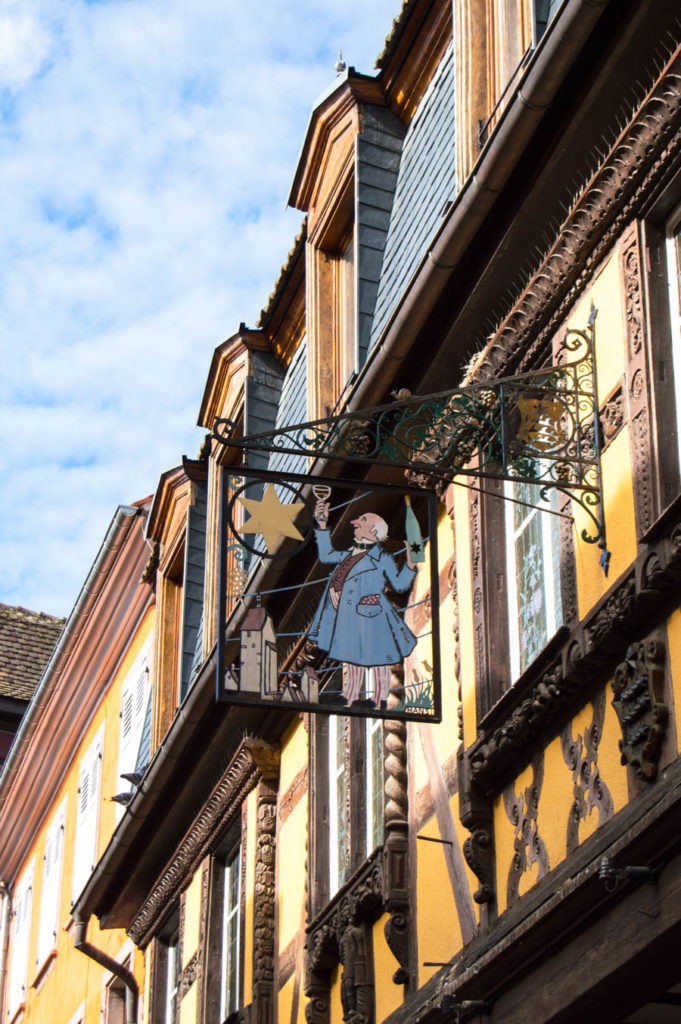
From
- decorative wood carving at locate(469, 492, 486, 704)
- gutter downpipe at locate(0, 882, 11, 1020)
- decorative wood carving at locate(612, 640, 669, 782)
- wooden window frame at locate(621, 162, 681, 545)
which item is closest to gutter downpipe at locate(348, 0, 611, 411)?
wooden window frame at locate(621, 162, 681, 545)

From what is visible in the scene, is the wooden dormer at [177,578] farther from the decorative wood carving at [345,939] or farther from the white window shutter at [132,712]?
the decorative wood carving at [345,939]

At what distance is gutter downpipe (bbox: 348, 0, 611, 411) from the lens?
771 cm

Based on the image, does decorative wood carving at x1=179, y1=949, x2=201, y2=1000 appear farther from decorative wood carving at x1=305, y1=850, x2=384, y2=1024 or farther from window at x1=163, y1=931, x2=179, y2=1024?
decorative wood carving at x1=305, y1=850, x2=384, y2=1024

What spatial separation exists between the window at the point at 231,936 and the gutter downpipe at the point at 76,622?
19.4ft

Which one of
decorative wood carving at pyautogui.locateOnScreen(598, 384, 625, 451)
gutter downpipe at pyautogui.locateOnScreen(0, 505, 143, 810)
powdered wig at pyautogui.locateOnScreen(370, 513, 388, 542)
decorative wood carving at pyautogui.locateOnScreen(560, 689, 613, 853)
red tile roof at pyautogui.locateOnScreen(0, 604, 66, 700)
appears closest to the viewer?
decorative wood carving at pyautogui.locateOnScreen(560, 689, 613, 853)

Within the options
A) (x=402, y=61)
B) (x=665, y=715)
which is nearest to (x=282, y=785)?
(x=402, y=61)

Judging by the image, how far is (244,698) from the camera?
8.07 meters

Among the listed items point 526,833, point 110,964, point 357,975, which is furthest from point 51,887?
point 526,833

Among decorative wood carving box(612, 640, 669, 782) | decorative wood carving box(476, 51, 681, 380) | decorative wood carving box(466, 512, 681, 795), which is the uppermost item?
decorative wood carving box(476, 51, 681, 380)

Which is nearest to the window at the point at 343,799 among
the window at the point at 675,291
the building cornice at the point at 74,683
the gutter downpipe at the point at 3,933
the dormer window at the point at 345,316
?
the dormer window at the point at 345,316

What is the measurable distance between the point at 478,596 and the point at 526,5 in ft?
→ 9.97

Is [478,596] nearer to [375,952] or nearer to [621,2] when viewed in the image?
[375,952]

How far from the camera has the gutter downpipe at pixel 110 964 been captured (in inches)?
633

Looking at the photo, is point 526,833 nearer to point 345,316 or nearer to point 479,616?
point 479,616
